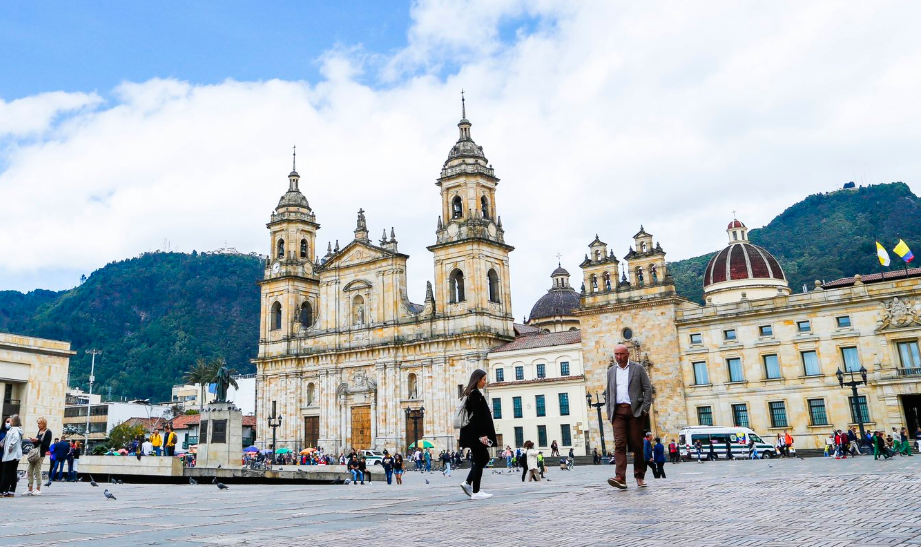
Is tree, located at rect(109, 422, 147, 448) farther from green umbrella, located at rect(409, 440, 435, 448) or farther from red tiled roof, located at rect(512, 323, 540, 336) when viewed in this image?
red tiled roof, located at rect(512, 323, 540, 336)

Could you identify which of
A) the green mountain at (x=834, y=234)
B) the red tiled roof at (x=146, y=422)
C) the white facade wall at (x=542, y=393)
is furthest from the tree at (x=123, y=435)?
the green mountain at (x=834, y=234)

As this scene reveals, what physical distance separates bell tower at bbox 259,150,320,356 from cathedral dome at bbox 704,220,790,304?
106 feet

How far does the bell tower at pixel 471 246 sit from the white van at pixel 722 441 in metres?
18.6

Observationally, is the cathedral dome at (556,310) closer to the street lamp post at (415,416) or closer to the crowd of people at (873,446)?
the street lamp post at (415,416)

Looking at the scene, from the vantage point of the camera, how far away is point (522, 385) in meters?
51.1

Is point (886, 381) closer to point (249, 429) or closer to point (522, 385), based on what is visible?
point (522, 385)

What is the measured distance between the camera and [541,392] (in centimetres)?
5044

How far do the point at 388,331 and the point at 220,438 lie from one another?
1128 inches

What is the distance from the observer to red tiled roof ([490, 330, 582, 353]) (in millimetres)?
50716

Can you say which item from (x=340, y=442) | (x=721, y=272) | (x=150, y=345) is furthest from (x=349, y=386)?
(x=150, y=345)

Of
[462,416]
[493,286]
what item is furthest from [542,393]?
[462,416]

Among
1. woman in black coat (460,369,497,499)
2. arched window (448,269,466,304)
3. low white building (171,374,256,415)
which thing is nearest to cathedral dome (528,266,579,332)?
arched window (448,269,466,304)

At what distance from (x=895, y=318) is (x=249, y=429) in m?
65.5

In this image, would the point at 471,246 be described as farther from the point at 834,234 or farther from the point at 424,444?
the point at 834,234
